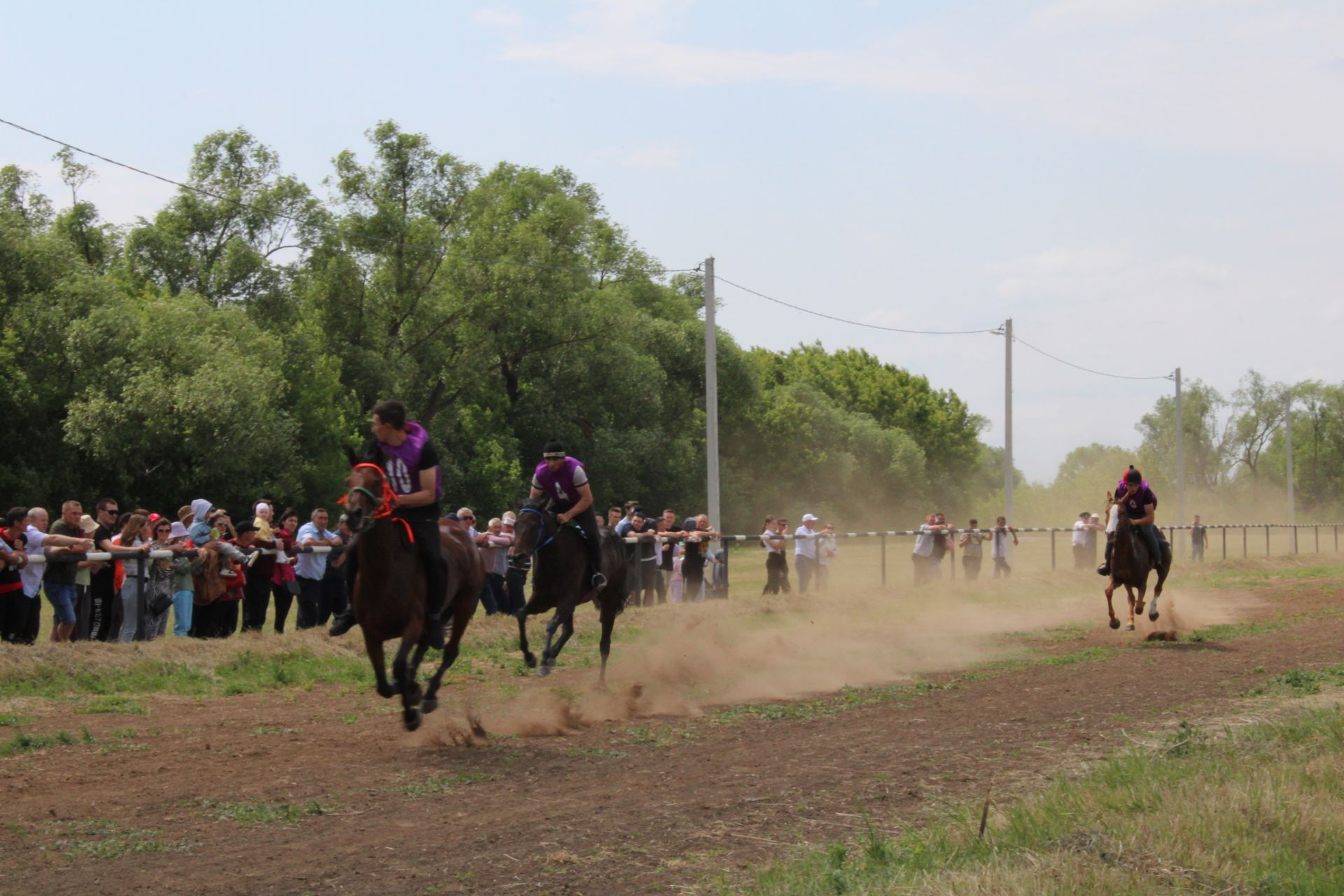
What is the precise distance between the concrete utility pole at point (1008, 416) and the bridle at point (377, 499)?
32816mm

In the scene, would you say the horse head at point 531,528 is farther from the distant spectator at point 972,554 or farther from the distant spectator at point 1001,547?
the distant spectator at point 1001,547

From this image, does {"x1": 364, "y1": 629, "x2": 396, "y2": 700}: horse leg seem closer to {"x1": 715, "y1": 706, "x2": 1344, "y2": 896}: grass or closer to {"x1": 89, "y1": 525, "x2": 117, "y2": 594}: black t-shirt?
{"x1": 715, "y1": 706, "x2": 1344, "y2": 896}: grass

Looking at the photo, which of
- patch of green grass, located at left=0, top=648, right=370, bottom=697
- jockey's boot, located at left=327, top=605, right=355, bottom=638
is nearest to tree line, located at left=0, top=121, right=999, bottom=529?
patch of green grass, located at left=0, top=648, right=370, bottom=697

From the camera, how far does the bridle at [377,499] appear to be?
9.27 meters

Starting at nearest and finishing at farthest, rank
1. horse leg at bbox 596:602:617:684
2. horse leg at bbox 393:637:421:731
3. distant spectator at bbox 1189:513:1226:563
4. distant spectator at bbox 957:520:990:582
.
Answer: horse leg at bbox 393:637:421:731, horse leg at bbox 596:602:617:684, distant spectator at bbox 957:520:990:582, distant spectator at bbox 1189:513:1226:563

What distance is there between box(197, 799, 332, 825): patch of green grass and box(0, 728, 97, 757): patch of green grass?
2478 millimetres

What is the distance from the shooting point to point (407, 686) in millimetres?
9938

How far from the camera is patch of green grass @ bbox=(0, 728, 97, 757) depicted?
9.36m

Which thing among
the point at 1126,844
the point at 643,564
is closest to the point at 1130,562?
the point at 643,564

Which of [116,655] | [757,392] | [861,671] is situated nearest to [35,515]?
[116,655]

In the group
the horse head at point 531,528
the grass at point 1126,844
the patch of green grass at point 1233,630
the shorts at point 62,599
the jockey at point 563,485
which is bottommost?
the patch of green grass at point 1233,630

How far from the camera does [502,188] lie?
58156 millimetres

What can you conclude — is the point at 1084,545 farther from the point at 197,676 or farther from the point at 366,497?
the point at 366,497

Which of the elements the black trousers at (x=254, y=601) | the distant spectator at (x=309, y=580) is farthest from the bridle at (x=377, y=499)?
the distant spectator at (x=309, y=580)
